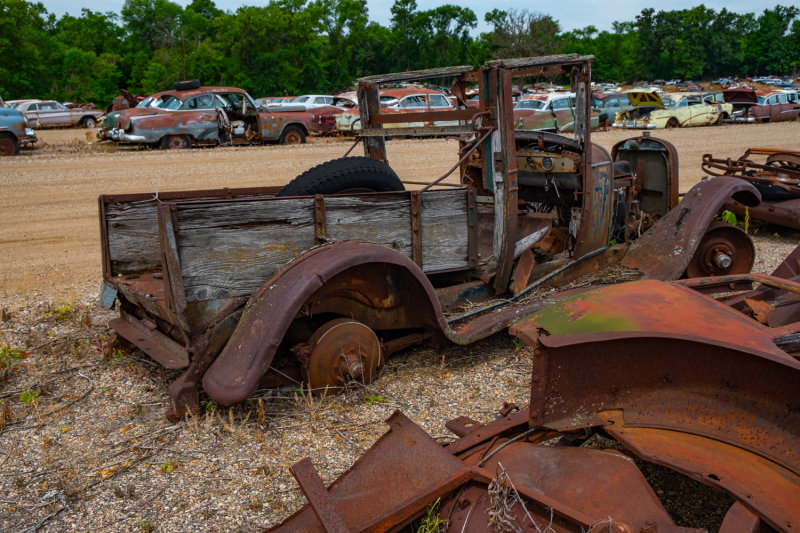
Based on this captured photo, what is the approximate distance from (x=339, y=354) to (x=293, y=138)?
54.0 ft

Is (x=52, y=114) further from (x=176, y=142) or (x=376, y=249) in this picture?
(x=376, y=249)

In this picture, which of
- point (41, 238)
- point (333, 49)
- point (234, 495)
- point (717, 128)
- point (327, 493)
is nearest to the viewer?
point (327, 493)

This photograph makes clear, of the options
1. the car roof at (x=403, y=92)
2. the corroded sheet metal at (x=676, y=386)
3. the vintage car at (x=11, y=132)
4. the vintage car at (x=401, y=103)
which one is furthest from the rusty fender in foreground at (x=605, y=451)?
the car roof at (x=403, y=92)

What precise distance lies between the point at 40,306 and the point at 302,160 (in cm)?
1038

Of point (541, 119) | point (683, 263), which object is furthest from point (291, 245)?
point (541, 119)

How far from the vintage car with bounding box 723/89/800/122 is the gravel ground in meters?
26.0

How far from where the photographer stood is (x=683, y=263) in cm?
552

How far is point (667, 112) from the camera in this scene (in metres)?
24.7

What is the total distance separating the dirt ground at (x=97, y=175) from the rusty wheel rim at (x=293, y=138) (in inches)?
22.1

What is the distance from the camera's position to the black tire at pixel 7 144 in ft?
57.1

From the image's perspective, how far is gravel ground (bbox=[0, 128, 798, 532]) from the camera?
3.14 metres

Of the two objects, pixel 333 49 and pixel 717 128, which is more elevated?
pixel 333 49

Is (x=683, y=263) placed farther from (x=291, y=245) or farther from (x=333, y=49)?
(x=333, y=49)

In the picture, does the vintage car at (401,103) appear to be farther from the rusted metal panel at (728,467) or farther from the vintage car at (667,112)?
the rusted metal panel at (728,467)
